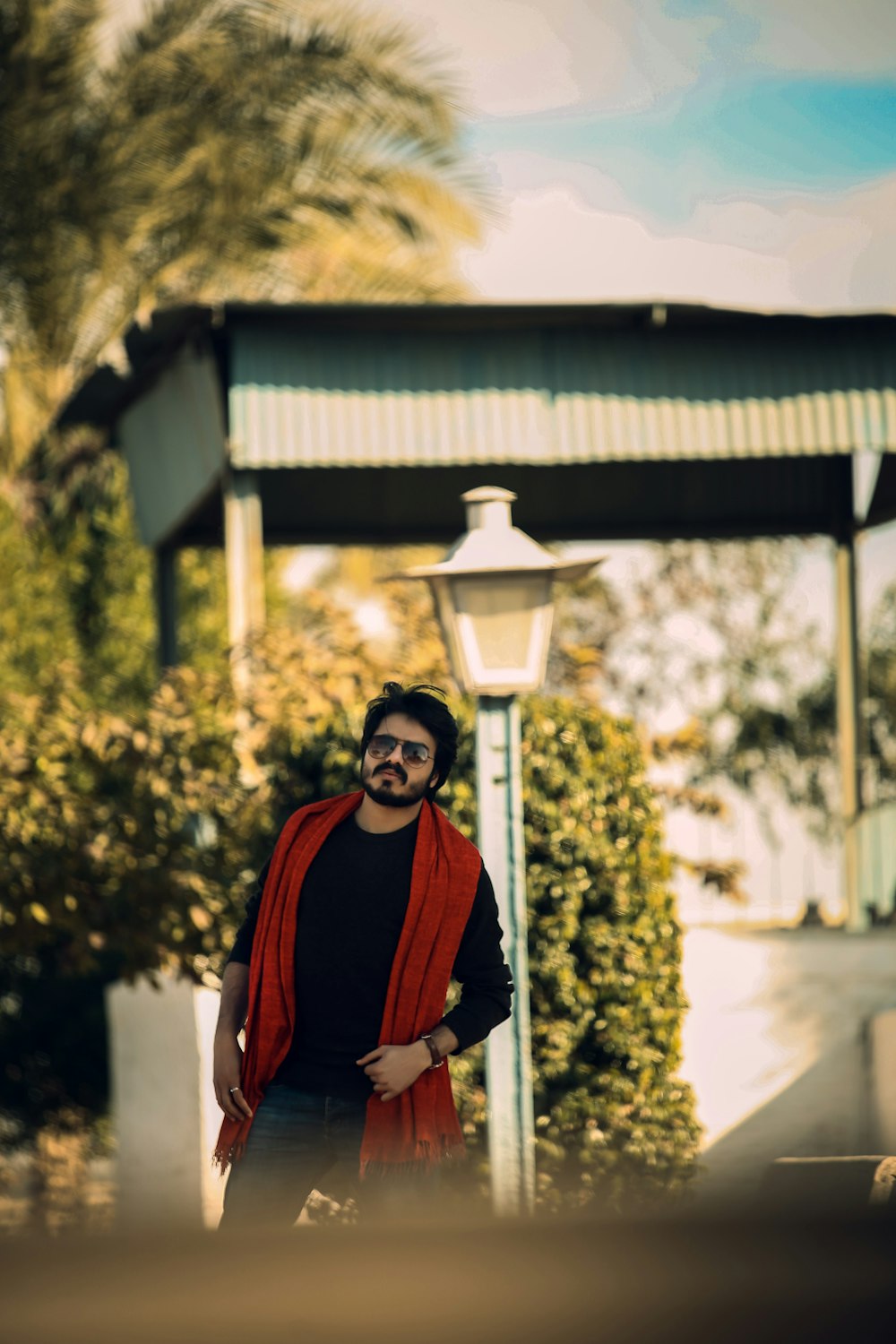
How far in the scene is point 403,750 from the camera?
11.5 feet

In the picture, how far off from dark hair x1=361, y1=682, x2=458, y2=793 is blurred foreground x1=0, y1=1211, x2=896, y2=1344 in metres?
2.56

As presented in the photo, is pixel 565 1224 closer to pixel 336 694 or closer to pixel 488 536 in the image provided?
pixel 488 536

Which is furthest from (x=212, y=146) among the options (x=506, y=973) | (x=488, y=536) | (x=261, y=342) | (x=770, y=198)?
(x=506, y=973)

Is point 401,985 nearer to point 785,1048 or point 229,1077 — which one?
point 229,1077

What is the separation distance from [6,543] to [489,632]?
9.38m

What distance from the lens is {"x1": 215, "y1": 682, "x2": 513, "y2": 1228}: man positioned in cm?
336

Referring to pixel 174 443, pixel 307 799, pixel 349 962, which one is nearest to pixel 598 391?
pixel 174 443

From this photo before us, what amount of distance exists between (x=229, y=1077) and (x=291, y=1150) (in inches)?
8.0

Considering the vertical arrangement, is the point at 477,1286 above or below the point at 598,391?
below

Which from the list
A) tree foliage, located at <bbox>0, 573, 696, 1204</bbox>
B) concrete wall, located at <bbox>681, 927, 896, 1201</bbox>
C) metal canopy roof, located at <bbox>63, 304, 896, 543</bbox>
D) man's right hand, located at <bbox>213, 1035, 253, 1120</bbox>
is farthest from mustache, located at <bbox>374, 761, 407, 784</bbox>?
metal canopy roof, located at <bbox>63, 304, 896, 543</bbox>

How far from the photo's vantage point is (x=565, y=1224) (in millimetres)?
1025

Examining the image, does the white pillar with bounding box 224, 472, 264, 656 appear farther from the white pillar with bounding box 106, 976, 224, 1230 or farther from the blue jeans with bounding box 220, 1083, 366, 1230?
the blue jeans with bounding box 220, 1083, 366, 1230

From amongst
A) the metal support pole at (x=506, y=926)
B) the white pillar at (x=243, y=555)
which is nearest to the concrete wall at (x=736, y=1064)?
the white pillar at (x=243, y=555)

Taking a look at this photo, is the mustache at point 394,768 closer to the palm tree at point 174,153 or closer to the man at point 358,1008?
the man at point 358,1008
